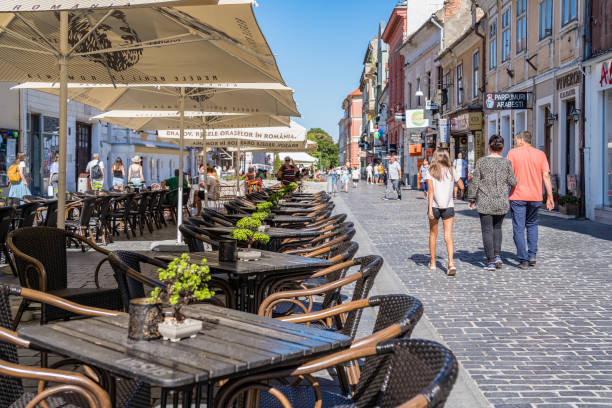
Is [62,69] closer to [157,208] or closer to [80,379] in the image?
[80,379]

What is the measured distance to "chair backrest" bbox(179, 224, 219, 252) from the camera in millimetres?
6242

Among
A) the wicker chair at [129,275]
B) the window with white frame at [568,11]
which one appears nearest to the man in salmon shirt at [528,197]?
the wicker chair at [129,275]

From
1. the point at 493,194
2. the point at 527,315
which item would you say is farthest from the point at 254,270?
the point at 493,194

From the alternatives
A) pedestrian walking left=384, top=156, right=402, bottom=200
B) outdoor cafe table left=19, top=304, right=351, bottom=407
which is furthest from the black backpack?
outdoor cafe table left=19, top=304, right=351, bottom=407

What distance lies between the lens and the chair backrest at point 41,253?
15.9 feet

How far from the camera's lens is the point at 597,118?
16562 mm

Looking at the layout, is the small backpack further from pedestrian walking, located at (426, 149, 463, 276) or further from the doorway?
the doorway

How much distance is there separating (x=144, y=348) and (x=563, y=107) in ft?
60.0

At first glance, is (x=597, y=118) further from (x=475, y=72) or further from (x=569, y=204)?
(x=475, y=72)

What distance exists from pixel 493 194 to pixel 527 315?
308 cm

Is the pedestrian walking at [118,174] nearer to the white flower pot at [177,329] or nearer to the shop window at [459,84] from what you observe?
the shop window at [459,84]

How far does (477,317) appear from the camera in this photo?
6.43m

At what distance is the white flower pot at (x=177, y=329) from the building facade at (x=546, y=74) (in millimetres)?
16251

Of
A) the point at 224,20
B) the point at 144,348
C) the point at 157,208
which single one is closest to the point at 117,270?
the point at 144,348
